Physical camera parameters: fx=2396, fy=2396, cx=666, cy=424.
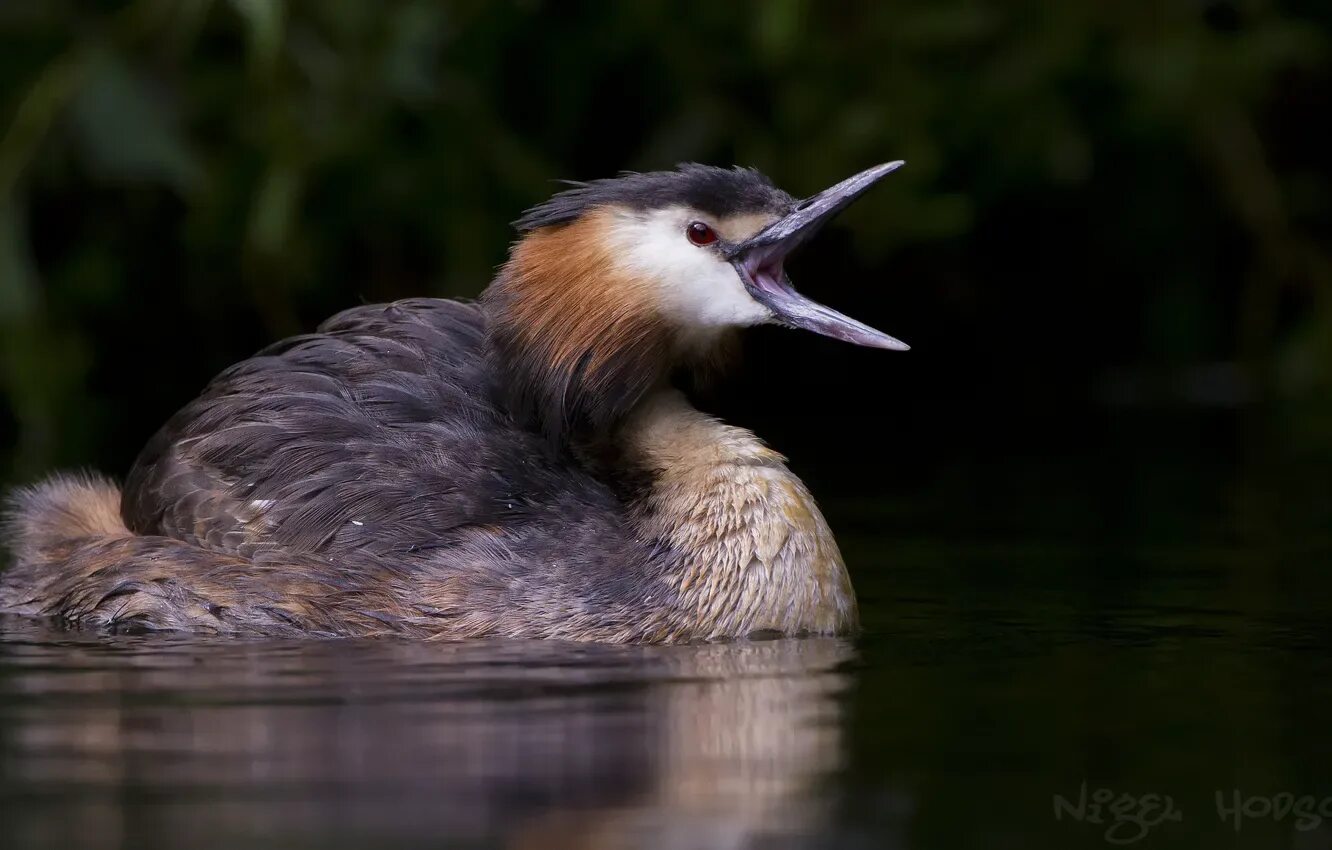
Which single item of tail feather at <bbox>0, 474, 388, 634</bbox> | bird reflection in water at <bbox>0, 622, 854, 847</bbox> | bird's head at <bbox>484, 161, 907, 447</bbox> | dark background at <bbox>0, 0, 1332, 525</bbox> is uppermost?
dark background at <bbox>0, 0, 1332, 525</bbox>

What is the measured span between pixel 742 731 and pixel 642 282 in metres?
1.97

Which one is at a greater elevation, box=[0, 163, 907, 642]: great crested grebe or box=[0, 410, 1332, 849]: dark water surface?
box=[0, 163, 907, 642]: great crested grebe

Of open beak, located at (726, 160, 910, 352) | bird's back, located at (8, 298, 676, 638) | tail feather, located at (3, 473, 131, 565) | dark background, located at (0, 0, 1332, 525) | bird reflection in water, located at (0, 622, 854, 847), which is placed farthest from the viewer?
dark background, located at (0, 0, 1332, 525)

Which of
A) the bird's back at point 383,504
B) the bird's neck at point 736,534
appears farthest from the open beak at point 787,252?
the bird's back at point 383,504

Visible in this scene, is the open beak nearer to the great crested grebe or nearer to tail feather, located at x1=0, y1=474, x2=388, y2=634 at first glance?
the great crested grebe

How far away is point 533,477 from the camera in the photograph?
254 inches

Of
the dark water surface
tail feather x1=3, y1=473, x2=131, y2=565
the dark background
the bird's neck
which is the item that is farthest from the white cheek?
the dark background

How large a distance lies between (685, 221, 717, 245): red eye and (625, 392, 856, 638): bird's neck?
1.66ft

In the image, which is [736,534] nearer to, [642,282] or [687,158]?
[642,282]

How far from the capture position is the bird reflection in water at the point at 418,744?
13.1ft

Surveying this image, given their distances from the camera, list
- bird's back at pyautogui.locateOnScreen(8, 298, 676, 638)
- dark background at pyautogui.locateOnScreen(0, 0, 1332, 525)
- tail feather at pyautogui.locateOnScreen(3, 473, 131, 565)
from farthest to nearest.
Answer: dark background at pyautogui.locateOnScreen(0, 0, 1332, 525)
tail feather at pyautogui.locateOnScreen(3, 473, 131, 565)
bird's back at pyautogui.locateOnScreen(8, 298, 676, 638)

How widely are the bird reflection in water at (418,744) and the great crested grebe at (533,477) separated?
19cm

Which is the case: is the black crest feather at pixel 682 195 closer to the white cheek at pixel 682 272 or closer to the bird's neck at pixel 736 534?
the white cheek at pixel 682 272

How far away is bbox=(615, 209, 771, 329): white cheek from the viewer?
644 cm
